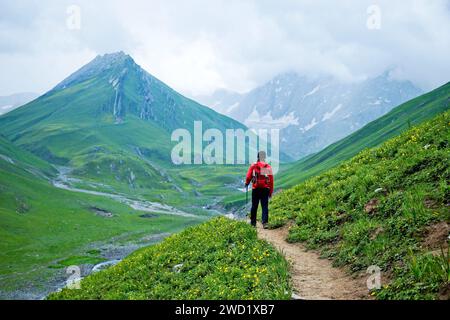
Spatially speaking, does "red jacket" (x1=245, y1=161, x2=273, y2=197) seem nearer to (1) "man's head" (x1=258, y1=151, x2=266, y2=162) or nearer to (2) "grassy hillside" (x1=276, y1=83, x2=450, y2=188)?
(1) "man's head" (x1=258, y1=151, x2=266, y2=162)

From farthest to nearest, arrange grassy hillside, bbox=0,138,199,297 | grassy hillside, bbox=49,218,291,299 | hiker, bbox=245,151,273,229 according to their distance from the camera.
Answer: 1. grassy hillside, bbox=0,138,199,297
2. hiker, bbox=245,151,273,229
3. grassy hillside, bbox=49,218,291,299

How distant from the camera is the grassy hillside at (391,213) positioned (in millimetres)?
11656

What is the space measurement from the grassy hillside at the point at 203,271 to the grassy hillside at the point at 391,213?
2.96m

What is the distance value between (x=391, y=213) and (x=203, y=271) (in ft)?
28.0

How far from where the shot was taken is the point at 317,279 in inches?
570

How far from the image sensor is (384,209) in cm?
1709

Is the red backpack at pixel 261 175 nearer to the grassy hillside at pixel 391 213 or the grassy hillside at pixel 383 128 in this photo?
the grassy hillside at pixel 391 213

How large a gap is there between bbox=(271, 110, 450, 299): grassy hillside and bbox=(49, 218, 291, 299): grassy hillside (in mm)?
2955

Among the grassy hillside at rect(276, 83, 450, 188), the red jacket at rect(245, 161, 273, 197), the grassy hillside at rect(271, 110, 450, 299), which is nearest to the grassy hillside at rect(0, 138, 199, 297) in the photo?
the red jacket at rect(245, 161, 273, 197)

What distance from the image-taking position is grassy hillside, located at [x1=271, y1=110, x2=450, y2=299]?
38.2ft

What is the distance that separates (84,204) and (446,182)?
14744cm
